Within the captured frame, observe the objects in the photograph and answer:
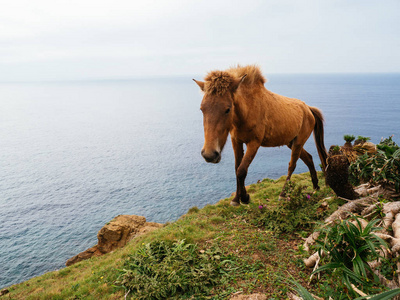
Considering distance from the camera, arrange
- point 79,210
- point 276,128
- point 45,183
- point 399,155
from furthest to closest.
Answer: point 45,183 → point 79,210 → point 276,128 → point 399,155

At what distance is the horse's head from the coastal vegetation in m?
2.52

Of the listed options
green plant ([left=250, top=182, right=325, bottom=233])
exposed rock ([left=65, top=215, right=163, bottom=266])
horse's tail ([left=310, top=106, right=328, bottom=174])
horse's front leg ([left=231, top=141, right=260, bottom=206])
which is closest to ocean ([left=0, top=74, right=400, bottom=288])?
horse's front leg ([left=231, top=141, right=260, bottom=206])

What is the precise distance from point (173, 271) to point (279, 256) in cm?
254

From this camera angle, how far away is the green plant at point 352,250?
3547mm

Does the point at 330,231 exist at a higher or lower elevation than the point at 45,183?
higher

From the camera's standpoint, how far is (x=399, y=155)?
581 cm

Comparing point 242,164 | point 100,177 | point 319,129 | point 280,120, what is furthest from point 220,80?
point 100,177

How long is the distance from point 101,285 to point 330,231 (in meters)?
6.07

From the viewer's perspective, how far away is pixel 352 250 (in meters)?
3.90

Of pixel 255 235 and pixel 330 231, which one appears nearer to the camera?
pixel 330 231

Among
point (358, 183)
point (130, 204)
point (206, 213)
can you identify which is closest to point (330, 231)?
point (358, 183)

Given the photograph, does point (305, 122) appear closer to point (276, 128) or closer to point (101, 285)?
point (276, 128)

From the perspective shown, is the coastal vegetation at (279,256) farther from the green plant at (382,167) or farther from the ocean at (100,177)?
the ocean at (100,177)

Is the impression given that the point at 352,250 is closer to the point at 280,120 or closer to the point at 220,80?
the point at 220,80
